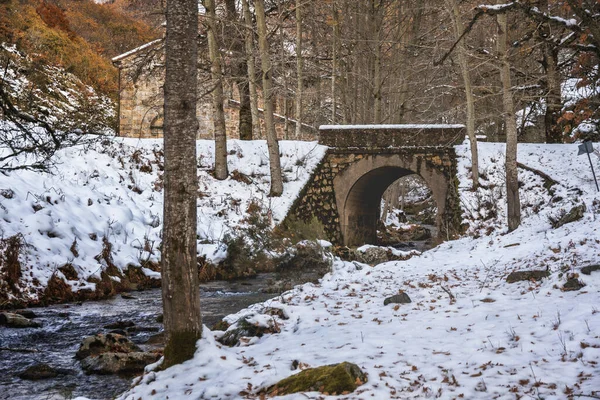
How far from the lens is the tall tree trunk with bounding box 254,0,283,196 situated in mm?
15484

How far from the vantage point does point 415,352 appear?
16.0 feet

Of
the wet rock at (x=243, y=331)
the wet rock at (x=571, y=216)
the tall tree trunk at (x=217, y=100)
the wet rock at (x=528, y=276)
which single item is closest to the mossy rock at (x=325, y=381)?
the wet rock at (x=243, y=331)

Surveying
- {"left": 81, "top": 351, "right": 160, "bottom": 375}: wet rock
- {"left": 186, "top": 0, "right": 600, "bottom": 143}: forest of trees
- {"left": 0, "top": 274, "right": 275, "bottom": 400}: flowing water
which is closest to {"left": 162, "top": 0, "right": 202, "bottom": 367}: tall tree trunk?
{"left": 0, "top": 274, "right": 275, "bottom": 400}: flowing water

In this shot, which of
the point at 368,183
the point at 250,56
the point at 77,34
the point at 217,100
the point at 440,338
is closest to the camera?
the point at 440,338

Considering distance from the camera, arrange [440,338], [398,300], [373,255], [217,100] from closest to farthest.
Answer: [440,338], [398,300], [373,255], [217,100]

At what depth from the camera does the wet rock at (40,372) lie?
5.87 metres

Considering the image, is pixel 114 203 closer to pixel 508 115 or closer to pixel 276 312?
pixel 276 312

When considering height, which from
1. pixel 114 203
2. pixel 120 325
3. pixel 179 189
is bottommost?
pixel 120 325

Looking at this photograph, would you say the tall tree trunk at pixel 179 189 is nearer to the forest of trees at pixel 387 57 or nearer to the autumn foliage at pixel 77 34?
the forest of trees at pixel 387 57

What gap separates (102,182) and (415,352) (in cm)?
1164

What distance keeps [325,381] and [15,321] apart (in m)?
5.87

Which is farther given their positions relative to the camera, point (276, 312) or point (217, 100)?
point (217, 100)

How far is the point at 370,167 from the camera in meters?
17.5

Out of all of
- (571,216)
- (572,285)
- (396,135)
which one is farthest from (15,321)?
(396,135)
